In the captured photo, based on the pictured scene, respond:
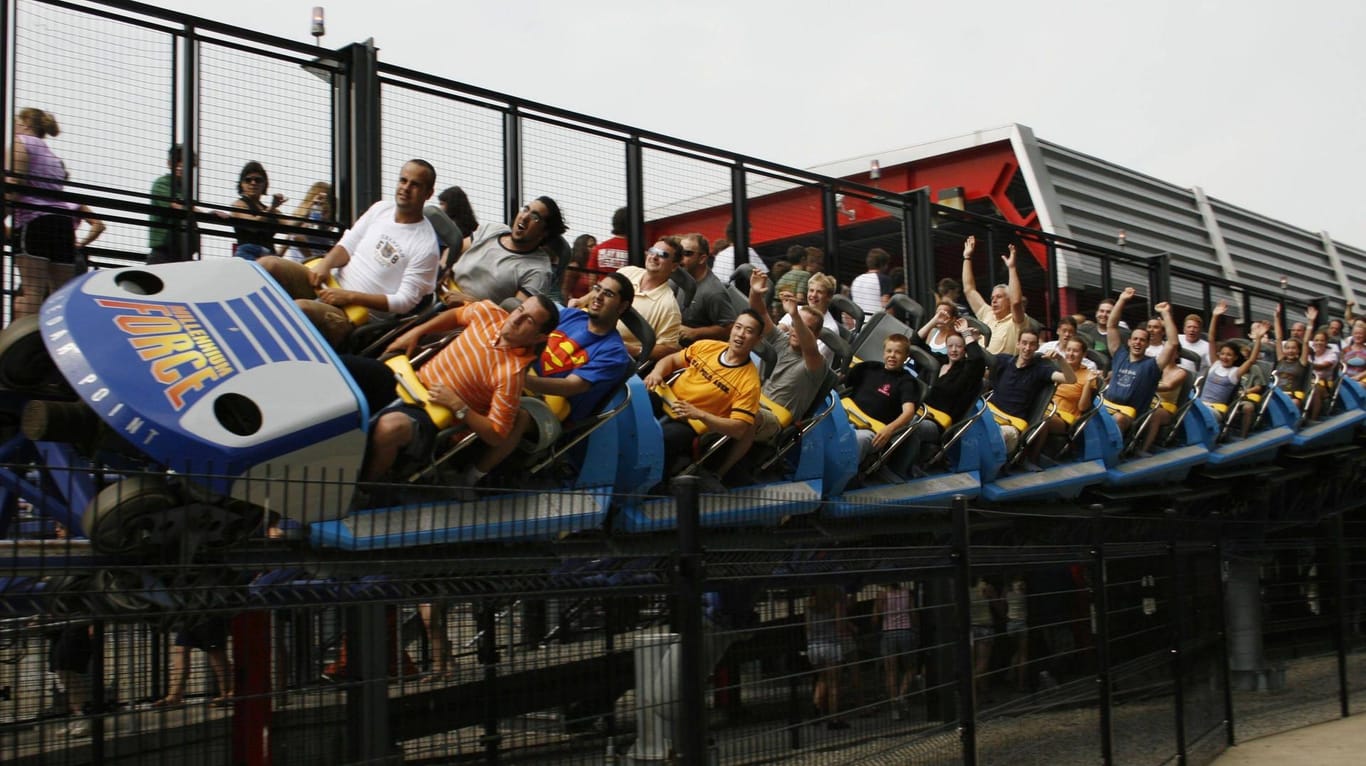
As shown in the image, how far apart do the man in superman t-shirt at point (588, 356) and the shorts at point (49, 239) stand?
1.95 metres

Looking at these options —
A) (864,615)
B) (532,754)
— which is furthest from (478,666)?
(864,615)

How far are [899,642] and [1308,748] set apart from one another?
506 cm

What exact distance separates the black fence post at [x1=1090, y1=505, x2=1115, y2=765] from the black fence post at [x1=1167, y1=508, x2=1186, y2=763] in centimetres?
96

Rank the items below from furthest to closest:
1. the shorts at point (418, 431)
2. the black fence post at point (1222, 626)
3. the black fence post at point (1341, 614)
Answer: the black fence post at point (1341, 614) → the black fence post at point (1222, 626) → the shorts at point (418, 431)

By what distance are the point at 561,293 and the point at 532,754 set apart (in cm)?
448

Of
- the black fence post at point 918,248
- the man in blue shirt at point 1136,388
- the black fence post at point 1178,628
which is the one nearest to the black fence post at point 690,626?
the black fence post at point 1178,628

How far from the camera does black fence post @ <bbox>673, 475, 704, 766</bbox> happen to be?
12.1 ft

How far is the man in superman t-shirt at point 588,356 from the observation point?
6.48m

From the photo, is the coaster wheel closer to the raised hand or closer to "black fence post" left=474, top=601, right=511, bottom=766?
"black fence post" left=474, top=601, right=511, bottom=766

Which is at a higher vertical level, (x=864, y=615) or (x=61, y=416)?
(x=61, y=416)

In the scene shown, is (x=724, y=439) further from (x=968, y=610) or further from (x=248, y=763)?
(x=248, y=763)

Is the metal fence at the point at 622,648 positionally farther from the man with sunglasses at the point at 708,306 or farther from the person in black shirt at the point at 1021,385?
the person in black shirt at the point at 1021,385

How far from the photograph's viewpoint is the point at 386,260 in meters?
6.53

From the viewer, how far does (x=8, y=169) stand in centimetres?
577
